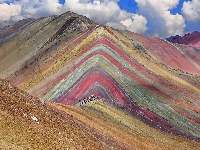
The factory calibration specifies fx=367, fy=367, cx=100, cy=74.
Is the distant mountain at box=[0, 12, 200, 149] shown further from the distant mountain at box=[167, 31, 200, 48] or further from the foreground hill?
the distant mountain at box=[167, 31, 200, 48]

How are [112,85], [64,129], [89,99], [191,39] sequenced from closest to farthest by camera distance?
[64,129]
[89,99]
[112,85]
[191,39]

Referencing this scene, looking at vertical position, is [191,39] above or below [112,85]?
above

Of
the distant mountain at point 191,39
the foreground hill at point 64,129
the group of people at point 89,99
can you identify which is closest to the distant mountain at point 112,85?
the group of people at point 89,99

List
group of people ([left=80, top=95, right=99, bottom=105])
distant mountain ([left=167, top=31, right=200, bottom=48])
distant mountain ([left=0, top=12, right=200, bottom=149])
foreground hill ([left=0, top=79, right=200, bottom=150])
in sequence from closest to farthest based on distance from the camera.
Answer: foreground hill ([left=0, top=79, right=200, bottom=150])
distant mountain ([left=0, top=12, right=200, bottom=149])
group of people ([left=80, top=95, right=99, bottom=105])
distant mountain ([left=167, top=31, right=200, bottom=48])

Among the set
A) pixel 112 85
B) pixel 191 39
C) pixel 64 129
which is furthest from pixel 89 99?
pixel 191 39

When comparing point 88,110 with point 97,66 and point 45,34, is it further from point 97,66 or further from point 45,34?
Answer: point 45,34

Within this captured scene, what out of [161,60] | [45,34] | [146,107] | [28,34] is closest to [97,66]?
[146,107]

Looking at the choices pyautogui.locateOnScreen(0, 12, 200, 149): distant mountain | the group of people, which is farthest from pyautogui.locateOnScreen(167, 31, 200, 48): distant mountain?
the group of people

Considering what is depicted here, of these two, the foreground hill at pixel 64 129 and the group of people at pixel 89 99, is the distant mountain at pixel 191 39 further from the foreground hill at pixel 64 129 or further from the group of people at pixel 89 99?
the foreground hill at pixel 64 129

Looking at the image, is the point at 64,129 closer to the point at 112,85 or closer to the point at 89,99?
the point at 89,99
